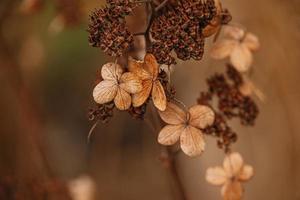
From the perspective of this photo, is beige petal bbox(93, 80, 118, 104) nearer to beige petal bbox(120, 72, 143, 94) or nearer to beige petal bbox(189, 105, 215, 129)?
beige petal bbox(120, 72, 143, 94)

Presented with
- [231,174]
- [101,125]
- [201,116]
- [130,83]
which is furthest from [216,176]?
[101,125]

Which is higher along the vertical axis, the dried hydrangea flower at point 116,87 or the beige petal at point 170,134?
the dried hydrangea flower at point 116,87

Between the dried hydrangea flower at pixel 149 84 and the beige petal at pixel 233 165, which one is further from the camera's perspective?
the beige petal at pixel 233 165

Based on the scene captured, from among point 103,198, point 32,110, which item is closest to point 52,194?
point 32,110

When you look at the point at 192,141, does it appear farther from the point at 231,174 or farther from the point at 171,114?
the point at 231,174

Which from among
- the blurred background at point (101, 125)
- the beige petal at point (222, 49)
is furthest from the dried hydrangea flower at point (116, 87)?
the blurred background at point (101, 125)

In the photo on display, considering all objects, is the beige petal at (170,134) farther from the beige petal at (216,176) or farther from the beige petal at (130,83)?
the beige petal at (216,176)
